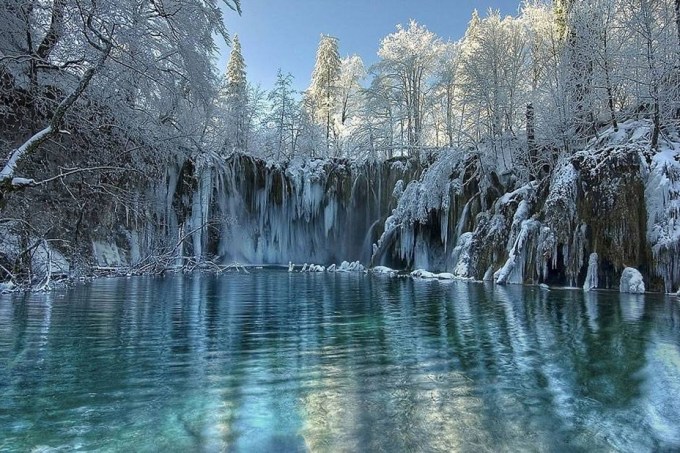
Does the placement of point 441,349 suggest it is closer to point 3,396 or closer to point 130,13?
point 3,396

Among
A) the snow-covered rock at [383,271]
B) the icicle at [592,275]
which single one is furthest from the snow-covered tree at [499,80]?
the icicle at [592,275]

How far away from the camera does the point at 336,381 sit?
12.7 feet

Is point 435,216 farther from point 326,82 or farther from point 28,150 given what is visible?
point 326,82

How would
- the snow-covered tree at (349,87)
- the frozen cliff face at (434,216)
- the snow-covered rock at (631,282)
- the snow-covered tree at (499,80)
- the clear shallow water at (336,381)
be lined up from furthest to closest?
the snow-covered tree at (349,87) < the snow-covered tree at (499,80) < the frozen cliff face at (434,216) < the snow-covered rock at (631,282) < the clear shallow water at (336,381)

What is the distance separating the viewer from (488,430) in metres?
2.87

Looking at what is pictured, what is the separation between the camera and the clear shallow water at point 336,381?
2.76m

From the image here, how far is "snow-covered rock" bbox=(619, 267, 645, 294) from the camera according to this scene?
1164 cm

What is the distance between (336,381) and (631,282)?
1083 cm

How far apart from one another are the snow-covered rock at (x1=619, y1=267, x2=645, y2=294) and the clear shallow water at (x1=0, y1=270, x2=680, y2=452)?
447cm

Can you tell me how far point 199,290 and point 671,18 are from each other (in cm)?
1620

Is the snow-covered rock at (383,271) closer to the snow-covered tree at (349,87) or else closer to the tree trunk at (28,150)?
the tree trunk at (28,150)

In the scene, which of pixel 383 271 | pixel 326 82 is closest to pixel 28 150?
pixel 383 271

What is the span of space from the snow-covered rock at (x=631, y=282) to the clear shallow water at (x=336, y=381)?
447 centimetres

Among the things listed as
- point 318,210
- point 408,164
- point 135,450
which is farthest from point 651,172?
point 318,210
